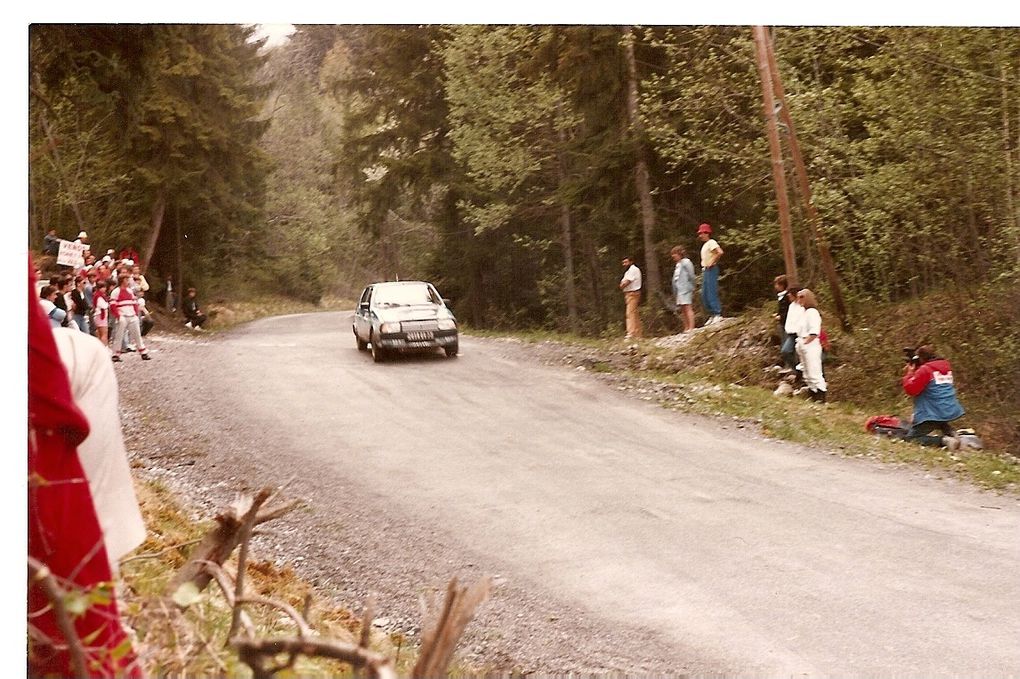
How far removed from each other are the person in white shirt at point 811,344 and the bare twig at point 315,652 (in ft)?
7.73

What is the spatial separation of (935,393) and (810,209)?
0.84 meters

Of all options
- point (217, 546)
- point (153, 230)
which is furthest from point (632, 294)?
point (217, 546)

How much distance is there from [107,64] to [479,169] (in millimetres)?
1294

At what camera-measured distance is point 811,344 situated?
3307mm

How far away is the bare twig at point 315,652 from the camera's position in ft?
4.41

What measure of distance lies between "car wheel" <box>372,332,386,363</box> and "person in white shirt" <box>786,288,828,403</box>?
1529 millimetres

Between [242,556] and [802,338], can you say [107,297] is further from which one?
[802,338]

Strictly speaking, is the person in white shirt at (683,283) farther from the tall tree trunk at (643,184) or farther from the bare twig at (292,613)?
the bare twig at (292,613)

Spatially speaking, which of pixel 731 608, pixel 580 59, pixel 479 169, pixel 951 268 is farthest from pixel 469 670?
pixel 951 268

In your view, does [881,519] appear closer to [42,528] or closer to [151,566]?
[151,566]

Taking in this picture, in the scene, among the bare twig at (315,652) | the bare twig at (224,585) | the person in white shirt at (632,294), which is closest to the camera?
the bare twig at (315,652)

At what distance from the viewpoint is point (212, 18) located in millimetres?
2895

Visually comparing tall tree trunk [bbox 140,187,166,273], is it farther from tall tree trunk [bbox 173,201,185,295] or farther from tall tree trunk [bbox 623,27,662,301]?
tall tree trunk [bbox 623,27,662,301]

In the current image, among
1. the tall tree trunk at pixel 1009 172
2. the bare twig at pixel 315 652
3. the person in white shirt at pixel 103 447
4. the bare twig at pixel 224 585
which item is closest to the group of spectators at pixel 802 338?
the tall tree trunk at pixel 1009 172
